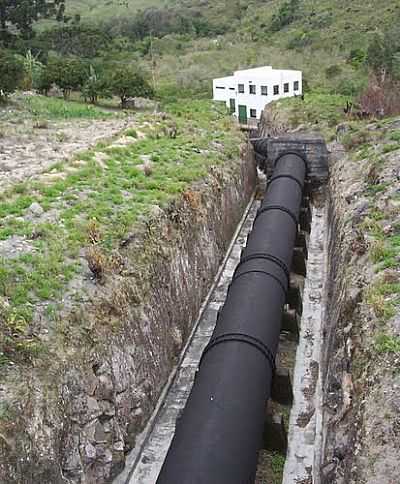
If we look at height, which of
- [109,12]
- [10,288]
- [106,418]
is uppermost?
[109,12]

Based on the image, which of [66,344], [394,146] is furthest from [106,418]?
[394,146]

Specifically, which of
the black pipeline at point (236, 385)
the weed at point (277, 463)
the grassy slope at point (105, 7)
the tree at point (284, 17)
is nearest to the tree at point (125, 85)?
the black pipeline at point (236, 385)

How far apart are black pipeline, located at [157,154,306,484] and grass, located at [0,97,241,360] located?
3.34 metres

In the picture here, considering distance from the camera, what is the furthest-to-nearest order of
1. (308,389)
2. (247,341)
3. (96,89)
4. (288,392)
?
(96,89) → (308,389) → (288,392) → (247,341)

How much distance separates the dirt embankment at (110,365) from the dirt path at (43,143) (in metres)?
6.06

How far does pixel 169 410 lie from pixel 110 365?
8.53 feet

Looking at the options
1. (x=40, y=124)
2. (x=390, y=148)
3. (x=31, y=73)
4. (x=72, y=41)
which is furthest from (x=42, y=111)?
(x=72, y=41)

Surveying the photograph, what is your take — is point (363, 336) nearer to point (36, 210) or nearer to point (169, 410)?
point (169, 410)

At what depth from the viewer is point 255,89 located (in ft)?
141

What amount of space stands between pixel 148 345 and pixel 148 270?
6.77 ft

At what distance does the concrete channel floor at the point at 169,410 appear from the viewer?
37.5 ft

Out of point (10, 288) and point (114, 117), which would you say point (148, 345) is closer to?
point (10, 288)

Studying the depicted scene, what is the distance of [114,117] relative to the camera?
105 feet

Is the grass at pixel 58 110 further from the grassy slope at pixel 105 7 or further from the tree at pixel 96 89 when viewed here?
the grassy slope at pixel 105 7
